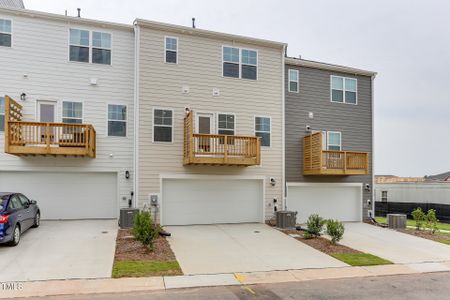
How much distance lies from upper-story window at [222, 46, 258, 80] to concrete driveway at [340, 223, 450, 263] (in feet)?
24.9

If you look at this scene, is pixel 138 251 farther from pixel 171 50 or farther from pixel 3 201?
pixel 171 50

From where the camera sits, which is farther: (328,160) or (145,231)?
(328,160)

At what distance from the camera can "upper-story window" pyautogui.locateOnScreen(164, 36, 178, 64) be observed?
42.7ft

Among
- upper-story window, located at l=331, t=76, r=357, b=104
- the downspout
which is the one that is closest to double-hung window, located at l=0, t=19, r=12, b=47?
the downspout

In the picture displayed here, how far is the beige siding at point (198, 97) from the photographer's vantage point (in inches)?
497

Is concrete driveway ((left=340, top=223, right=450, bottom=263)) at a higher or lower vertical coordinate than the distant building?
lower

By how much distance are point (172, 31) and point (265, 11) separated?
492 cm

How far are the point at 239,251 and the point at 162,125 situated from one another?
600 centimetres

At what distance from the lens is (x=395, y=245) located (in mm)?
10742

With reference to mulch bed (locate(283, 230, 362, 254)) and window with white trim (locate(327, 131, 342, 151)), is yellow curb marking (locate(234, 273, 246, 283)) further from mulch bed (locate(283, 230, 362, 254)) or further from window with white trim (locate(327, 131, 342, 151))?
window with white trim (locate(327, 131, 342, 151))

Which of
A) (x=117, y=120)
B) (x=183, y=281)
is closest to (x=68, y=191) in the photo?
(x=117, y=120)

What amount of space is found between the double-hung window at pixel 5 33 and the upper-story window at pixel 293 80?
437 inches

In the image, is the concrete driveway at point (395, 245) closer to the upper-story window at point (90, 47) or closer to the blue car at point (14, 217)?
the blue car at point (14, 217)

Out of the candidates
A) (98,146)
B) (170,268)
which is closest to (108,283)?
(170,268)
